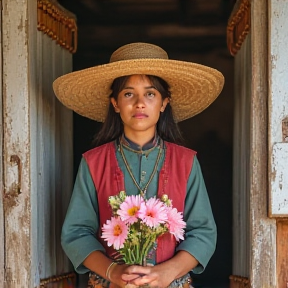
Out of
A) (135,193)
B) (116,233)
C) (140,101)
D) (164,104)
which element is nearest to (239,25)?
(164,104)

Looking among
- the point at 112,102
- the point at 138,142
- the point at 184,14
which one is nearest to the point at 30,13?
the point at 112,102

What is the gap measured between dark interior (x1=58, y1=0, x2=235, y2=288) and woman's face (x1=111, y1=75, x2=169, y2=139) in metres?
1.10

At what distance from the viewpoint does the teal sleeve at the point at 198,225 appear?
2504 millimetres

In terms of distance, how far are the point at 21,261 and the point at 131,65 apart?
876 mm

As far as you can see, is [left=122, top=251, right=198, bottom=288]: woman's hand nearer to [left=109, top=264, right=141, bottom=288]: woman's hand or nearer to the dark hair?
[left=109, top=264, right=141, bottom=288]: woman's hand

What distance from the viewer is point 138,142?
2.66m

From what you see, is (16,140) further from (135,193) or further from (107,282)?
(107,282)

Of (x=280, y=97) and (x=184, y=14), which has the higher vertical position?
(x=184, y=14)

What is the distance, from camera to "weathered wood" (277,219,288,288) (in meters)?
2.54

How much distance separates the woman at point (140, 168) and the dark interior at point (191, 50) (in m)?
0.97

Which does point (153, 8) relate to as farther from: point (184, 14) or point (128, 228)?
point (128, 228)

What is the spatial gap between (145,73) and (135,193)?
46cm

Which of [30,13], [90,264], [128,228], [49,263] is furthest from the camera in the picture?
[49,263]

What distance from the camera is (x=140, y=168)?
259 centimetres
